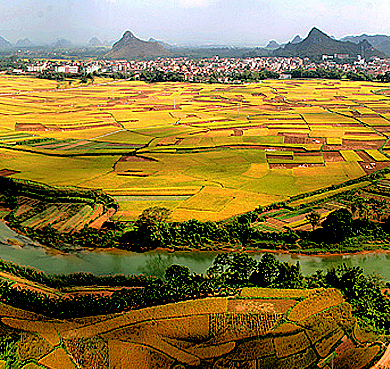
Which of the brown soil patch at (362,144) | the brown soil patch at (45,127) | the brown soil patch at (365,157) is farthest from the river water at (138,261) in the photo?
the brown soil patch at (45,127)

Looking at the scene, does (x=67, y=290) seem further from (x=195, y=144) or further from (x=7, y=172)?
(x=195, y=144)

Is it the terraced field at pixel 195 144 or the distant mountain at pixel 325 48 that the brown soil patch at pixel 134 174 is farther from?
the distant mountain at pixel 325 48

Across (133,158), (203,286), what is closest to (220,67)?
(133,158)

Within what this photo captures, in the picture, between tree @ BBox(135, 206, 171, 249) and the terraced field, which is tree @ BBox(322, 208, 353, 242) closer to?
the terraced field

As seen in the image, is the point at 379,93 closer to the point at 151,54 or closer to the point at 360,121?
the point at 360,121

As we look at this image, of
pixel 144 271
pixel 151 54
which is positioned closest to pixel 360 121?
pixel 144 271

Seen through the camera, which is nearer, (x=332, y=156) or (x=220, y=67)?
(x=332, y=156)

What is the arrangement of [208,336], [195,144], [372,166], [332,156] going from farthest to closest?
[195,144]
[332,156]
[372,166]
[208,336]
